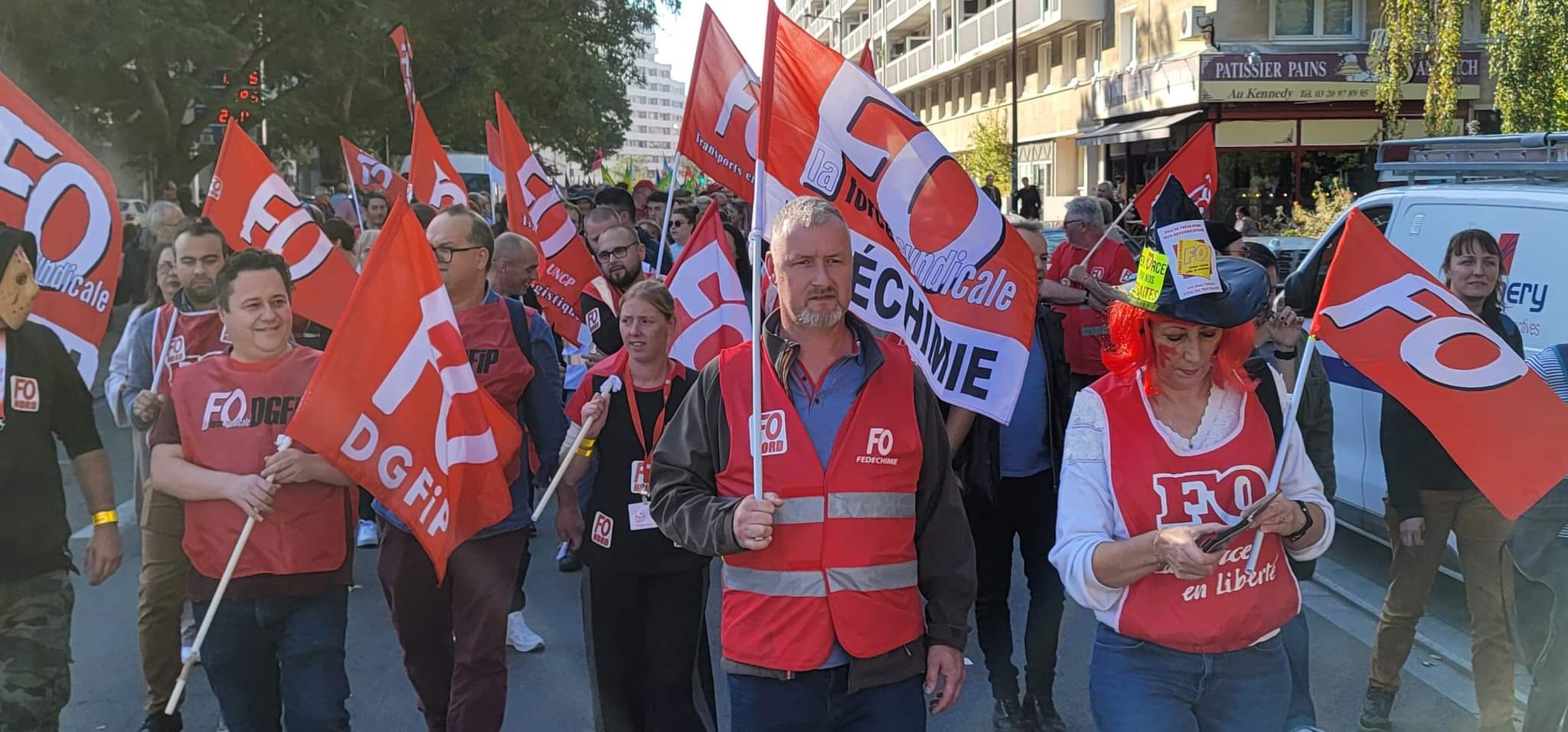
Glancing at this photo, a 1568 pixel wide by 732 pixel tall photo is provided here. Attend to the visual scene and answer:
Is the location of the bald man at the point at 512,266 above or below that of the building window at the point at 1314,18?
below

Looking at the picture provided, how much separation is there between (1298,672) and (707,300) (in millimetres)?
2618

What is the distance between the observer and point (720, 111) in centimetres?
728

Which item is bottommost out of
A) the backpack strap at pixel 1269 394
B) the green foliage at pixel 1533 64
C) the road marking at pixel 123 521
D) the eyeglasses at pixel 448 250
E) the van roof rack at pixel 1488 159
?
the road marking at pixel 123 521

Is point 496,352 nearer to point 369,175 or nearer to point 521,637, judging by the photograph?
point 521,637

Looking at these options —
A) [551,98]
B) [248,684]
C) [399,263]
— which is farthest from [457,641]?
[551,98]

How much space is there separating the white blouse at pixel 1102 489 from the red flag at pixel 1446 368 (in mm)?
449

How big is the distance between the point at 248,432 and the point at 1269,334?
3.93 metres

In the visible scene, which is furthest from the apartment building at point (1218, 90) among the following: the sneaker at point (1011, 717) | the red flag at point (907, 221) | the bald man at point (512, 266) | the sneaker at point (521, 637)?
the red flag at point (907, 221)

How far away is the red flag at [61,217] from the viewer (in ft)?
15.5

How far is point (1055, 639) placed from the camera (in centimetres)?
529

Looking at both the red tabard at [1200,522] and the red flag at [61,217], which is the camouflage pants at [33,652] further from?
the red tabard at [1200,522]

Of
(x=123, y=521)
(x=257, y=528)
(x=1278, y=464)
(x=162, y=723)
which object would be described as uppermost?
(x=1278, y=464)

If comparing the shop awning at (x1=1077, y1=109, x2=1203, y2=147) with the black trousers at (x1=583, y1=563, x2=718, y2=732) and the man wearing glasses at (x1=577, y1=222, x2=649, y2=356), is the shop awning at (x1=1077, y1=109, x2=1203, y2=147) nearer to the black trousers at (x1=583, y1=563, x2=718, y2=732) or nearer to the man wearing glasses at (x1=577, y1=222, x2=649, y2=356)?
the man wearing glasses at (x1=577, y1=222, x2=649, y2=356)

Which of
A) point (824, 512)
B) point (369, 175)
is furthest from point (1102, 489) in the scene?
point (369, 175)
